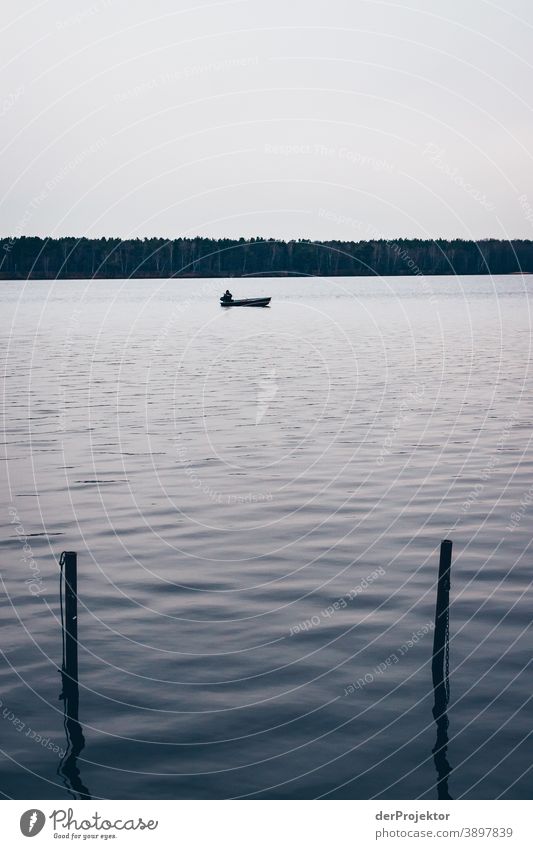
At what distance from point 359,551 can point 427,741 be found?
29.4 feet

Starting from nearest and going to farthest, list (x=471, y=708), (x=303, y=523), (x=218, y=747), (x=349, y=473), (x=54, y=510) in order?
(x=218, y=747), (x=471, y=708), (x=303, y=523), (x=54, y=510), (x=349, y=473)

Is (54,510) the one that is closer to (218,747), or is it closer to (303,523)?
(303,523)

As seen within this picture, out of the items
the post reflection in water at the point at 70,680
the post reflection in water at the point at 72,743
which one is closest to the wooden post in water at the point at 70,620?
the post reflection in water at the point at 70,680

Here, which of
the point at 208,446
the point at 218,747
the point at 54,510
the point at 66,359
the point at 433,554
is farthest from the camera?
the point at 66,359

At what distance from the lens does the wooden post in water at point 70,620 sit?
14.8 m

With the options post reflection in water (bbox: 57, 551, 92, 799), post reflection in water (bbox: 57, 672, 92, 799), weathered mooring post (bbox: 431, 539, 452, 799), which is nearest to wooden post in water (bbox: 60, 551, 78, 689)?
post reflection in water (bbox: 57, 551, 92, 799)

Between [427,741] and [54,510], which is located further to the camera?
[54,510]

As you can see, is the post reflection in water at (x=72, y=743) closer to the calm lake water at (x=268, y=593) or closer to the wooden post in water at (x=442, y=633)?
the calm lake water at (x=268, y=593)

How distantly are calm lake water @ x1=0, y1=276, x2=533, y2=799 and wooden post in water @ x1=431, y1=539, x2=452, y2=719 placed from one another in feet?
0.64

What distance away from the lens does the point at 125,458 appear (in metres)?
35.2

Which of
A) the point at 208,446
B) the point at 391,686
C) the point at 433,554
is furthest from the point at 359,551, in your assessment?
the point at 208,446
